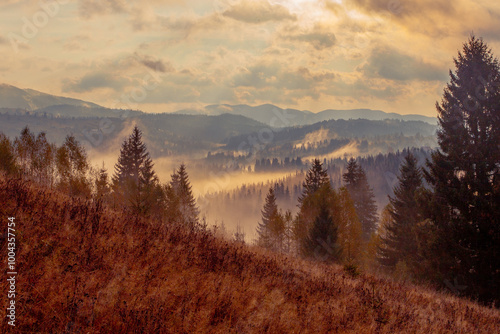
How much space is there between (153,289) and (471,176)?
56.4 feet

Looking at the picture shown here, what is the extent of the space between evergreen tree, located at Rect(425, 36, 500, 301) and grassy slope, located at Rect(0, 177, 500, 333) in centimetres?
683

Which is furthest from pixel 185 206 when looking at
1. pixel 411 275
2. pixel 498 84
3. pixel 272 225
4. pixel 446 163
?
pixel 498 84

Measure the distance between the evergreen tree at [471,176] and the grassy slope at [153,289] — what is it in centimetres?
683

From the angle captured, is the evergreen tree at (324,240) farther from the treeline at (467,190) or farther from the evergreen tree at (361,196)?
the evergreen tree at (361,196)

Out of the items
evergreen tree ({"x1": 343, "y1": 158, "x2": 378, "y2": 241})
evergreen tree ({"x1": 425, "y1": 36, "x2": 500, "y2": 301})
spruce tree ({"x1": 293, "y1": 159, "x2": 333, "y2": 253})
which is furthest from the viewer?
evergreen tree ({"x1": 343, "y1": 158, "x2": 378, "y2": 241})

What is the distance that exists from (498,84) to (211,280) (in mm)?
19502

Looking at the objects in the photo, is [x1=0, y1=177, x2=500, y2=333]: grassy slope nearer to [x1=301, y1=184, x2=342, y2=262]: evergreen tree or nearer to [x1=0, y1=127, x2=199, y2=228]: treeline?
[x1=301, y1=184, x2=342, y2=262]: evergreen tree

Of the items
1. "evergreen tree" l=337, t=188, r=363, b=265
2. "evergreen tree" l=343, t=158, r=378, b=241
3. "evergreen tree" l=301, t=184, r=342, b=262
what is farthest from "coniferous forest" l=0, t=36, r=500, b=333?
"evergreen tree" l=343, t=158, r=378, b=241

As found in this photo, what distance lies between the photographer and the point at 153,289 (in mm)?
5137

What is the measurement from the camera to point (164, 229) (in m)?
8.85

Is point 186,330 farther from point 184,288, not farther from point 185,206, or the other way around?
point 185,206

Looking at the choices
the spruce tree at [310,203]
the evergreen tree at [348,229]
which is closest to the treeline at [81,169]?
the spruce tree at [310,203]

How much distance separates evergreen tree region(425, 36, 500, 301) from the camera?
14.2 meters

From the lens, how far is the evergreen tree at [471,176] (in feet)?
46.7
